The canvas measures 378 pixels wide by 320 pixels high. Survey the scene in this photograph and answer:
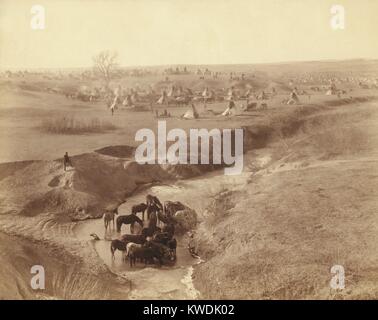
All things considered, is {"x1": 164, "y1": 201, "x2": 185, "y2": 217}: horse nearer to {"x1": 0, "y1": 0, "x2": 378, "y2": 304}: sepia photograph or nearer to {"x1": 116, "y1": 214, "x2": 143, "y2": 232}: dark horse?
{"x1": 0, "y1": 0, "x2": 378, "y2": 304}: sepia photograph

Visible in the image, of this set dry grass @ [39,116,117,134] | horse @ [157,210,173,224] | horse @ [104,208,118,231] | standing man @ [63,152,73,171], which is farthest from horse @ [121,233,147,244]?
dry grass @ [39,116,117,134]

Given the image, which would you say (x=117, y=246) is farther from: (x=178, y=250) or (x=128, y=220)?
(x=178, y=250)

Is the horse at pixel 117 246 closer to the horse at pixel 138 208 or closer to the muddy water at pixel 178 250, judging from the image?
the muddy water at pixel 178 250

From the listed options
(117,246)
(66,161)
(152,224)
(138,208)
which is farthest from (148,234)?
(66,161)

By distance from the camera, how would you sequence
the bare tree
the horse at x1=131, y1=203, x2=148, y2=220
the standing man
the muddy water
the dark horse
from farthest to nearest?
the bare tree < the standing man < the horse at x1=131, y1=203, x2=148, y2=220 < the dark horse < the muddy water

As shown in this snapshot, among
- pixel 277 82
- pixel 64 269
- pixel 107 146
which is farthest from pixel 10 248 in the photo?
pixel 277 82

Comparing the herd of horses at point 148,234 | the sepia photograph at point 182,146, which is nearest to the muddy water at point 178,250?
the sepia photograph at point 182,146

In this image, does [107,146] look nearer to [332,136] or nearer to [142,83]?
[142,83]
